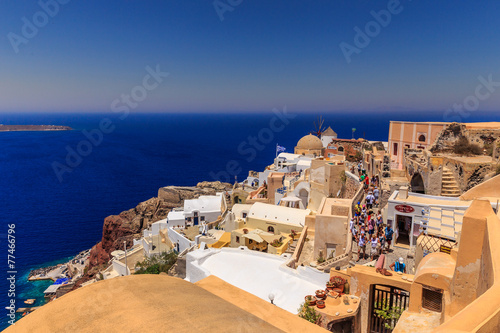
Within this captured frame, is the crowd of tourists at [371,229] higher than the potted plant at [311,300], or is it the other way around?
the crowd of tourists at [371,229]

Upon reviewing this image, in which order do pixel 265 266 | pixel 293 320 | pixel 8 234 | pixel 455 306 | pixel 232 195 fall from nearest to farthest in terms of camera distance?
pixel 293 320 < pixel 455 306 < pixel 265 266 < pixel 232 195 < pixel 8 234

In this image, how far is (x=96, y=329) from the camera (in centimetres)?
336

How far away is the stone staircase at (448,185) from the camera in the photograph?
52.9ft

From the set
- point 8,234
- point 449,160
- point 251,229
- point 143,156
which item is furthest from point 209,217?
point 143,156

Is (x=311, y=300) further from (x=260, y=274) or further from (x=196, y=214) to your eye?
(x=196, y=214)

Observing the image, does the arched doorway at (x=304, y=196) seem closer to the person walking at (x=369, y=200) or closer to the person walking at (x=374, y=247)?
the person walking at (x=369, y=200)

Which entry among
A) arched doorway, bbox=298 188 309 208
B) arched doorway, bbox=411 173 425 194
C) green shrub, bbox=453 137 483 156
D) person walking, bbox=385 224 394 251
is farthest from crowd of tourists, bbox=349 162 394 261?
arched doorway, bbox=298 188 309 208

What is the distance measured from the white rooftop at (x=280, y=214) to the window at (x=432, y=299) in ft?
48.4

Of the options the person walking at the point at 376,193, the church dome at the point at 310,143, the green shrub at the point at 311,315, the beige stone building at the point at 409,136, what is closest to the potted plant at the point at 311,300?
the green shrub at the point at 311,315

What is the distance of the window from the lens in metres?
7.38

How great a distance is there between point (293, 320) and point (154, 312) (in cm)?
207

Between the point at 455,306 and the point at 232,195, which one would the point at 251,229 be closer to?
the point at 232,195

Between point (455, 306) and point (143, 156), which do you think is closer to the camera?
point (455, 306)

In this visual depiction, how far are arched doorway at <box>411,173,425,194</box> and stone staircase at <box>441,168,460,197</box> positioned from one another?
2055 millimetres
